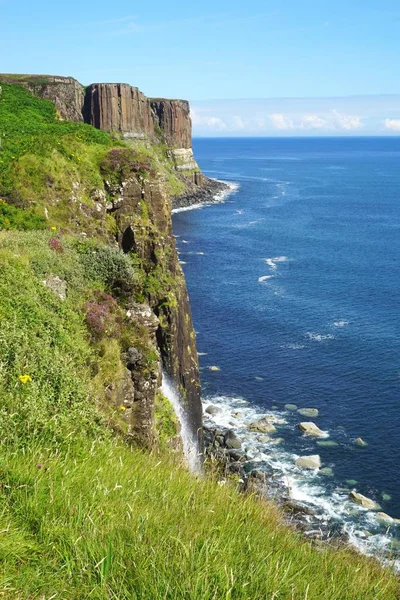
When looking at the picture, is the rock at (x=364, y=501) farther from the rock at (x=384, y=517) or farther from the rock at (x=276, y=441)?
the rock at (x=276, y=441)

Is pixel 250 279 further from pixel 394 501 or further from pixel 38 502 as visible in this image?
pixel 38 502

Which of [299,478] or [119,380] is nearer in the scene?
[119,380]

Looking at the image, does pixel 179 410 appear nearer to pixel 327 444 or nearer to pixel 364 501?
pixel 364 501

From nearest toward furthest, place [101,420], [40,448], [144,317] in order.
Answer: [40,448] < [101,420] < [144,317]

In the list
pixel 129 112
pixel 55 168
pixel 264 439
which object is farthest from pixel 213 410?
pixel 129 112

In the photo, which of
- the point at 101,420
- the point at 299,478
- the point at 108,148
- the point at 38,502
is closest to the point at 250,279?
the point at 299,478

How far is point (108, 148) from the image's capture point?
3156cm

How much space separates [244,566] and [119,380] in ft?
38.9

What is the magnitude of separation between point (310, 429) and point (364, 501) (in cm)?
922

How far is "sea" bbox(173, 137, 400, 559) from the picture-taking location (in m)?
38.2

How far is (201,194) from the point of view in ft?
563

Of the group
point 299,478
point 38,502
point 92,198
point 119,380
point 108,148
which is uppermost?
point 108,148

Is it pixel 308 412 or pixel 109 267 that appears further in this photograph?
pixel 308 412

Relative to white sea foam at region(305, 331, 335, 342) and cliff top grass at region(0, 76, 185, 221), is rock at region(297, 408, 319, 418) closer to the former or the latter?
white sea foam at region(305, 331, 335, 342)
